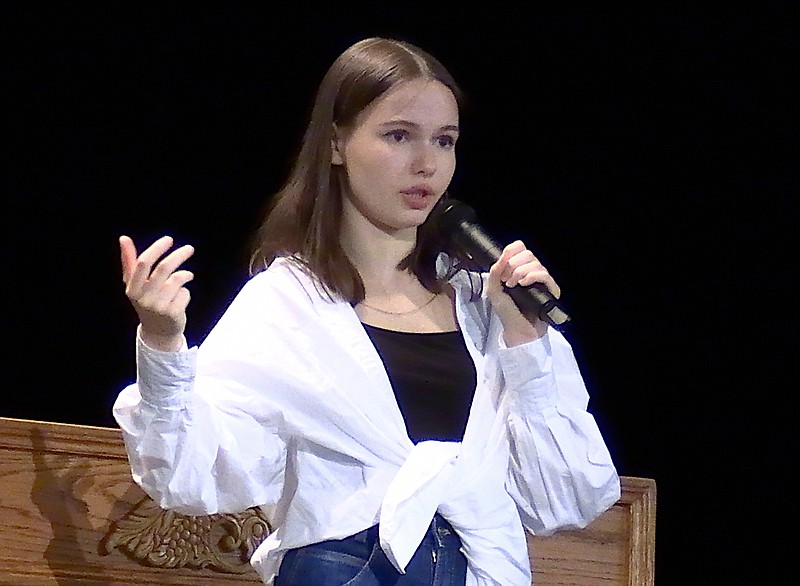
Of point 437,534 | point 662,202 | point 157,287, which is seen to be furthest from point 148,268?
point 662,202

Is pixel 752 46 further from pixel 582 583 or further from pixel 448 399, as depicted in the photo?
pixel 448 399

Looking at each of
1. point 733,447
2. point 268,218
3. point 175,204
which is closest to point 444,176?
point 268,218

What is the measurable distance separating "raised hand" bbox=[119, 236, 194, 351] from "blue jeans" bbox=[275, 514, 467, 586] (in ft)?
0.88

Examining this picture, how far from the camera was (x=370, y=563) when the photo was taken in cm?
117

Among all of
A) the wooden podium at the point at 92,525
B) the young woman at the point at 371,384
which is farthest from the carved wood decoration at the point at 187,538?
the young woman at the point at 371,384

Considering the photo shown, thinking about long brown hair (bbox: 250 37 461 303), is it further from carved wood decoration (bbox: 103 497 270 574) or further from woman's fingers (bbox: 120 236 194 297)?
carved wood decoration (bbox: 103 497 270 574)

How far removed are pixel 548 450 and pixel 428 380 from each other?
145 mm

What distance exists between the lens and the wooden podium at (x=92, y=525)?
63.7 inches

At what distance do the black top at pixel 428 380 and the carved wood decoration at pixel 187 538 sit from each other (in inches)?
20.6

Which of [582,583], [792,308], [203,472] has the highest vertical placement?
[203,472]

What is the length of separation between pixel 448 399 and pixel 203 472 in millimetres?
271

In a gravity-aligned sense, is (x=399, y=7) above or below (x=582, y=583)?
above

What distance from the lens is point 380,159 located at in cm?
130

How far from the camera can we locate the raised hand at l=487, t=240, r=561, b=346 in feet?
3.75
